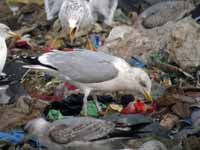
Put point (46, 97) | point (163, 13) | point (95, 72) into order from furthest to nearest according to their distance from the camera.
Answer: point (163, 13) < point (46, 97) < point (95, 72)

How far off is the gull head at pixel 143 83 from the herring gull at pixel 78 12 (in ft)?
8.17

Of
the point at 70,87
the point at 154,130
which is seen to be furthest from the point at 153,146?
the point at 70,87

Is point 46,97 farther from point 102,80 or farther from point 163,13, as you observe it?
point 163,13

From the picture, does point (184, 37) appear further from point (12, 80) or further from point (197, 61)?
point (12, 80)

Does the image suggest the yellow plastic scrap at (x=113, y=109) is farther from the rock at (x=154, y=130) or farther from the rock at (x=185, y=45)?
the rock at (x=185, y=45)

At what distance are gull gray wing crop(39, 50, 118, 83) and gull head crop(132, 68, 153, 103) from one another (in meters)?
0.20

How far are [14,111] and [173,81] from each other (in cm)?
194

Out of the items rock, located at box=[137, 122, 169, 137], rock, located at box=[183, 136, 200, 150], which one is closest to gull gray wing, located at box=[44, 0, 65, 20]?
rock, located at box=[137, 122, 169, 137]

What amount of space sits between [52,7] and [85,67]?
12.4 ft

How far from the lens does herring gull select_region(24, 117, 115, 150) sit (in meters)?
5.86

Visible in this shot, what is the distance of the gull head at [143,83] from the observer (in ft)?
22.8

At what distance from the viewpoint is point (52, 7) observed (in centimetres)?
1059

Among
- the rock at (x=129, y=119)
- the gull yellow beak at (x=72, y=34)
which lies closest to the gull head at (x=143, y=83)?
the rock at (x=129, y=119)

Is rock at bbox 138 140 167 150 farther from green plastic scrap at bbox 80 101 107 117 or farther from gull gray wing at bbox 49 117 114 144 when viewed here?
green plastic scrap at bbox 80 101 107 117
